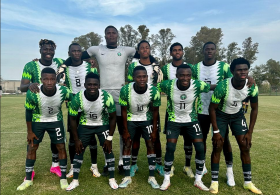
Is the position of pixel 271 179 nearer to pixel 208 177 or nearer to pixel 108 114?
pixel 208 177

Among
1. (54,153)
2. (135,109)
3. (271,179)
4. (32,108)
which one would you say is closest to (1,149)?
(54,153)

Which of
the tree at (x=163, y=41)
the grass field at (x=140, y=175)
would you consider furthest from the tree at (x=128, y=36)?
the grass field at (x=140, y=175)

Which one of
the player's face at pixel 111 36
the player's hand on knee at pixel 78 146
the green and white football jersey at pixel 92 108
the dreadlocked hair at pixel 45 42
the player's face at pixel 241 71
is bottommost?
the player's hand on knee at pixel 78 146

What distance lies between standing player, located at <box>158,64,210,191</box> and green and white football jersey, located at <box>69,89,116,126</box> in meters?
1.18

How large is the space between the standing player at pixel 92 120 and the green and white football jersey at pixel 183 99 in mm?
1122

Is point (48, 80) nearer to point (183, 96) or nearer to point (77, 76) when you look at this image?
point (77, 76)

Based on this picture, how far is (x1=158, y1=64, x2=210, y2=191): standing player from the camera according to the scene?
3.76 meters

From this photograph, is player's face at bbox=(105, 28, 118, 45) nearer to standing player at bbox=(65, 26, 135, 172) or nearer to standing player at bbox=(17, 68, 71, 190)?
standing player at bbox=(65, 26, 135, 172)

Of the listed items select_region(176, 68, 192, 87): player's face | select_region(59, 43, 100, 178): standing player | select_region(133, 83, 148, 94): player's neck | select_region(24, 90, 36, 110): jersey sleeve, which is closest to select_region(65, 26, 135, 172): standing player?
select_region(59, 43, 100, 178): standing player

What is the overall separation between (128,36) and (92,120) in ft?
148

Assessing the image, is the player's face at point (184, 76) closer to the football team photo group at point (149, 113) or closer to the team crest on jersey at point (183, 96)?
→ the football team photo group at point (149, 113)

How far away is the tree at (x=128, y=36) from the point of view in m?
46.2

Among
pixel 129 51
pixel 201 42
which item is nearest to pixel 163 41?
pixel 201 42

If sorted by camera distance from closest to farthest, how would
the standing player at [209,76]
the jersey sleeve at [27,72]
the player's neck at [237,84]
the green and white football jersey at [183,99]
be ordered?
the player's neck at [237,84] < the green and white football jersey at [183,99] < the standing player at [209,76] < the jersey sleeve at [27,72]
